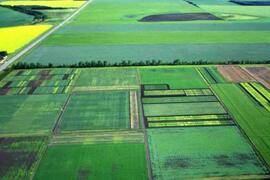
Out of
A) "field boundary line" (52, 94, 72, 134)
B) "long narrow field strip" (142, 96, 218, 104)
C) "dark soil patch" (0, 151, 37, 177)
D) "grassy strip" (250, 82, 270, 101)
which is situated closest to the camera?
"dark soil patch" (0, 151, 37, 177)

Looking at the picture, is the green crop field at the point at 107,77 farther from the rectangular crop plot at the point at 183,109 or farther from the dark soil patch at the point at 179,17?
the dark soil patch at the point at 179,17

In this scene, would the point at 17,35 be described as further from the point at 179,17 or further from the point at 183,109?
the point at 183,109

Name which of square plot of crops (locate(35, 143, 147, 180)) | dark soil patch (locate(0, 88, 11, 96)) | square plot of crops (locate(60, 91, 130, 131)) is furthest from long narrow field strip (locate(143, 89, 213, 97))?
dark soil patch (locate(0, 88, 11, 96))

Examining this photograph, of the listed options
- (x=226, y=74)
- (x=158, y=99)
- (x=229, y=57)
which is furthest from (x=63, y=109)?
(x=229, y=57)

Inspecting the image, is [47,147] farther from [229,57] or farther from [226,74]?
[229,57]

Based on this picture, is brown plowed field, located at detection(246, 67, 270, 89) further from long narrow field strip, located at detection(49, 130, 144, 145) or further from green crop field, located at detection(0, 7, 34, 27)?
green crop field, located at detection(0, 7, 34, 27)

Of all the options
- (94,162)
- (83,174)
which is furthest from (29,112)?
(83,174)
